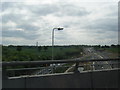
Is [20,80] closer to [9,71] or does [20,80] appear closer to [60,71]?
[9,71]

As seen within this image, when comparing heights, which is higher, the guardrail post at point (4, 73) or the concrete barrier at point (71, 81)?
the guardrail post at point (4, 73)

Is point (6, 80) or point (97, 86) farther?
point (97, 86)

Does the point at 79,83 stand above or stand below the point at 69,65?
below

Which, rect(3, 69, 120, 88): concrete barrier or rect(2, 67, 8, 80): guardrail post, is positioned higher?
rect(2, 67, 8, 80): guardrail post

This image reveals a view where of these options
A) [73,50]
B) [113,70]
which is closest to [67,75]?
[113,70]

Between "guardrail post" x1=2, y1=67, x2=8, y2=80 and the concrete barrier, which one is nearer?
"guardrail post" x1=2, y1=67, x2=8, y2=80

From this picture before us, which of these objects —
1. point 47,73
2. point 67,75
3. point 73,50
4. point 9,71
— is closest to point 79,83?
point 67,75

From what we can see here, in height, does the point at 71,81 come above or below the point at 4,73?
below

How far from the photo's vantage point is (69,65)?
21.7ft

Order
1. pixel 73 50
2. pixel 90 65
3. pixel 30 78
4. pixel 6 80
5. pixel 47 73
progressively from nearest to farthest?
pixel 6 80 < pixel 30 78 < pixel 47 73 < pixel 90 65 < pixel 73 50

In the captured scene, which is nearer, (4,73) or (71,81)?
(4,73)

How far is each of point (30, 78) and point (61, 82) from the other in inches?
40.0

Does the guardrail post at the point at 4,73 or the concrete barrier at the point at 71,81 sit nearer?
the guardrail post at the point at 4,73

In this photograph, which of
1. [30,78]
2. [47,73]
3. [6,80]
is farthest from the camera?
[47,73]
